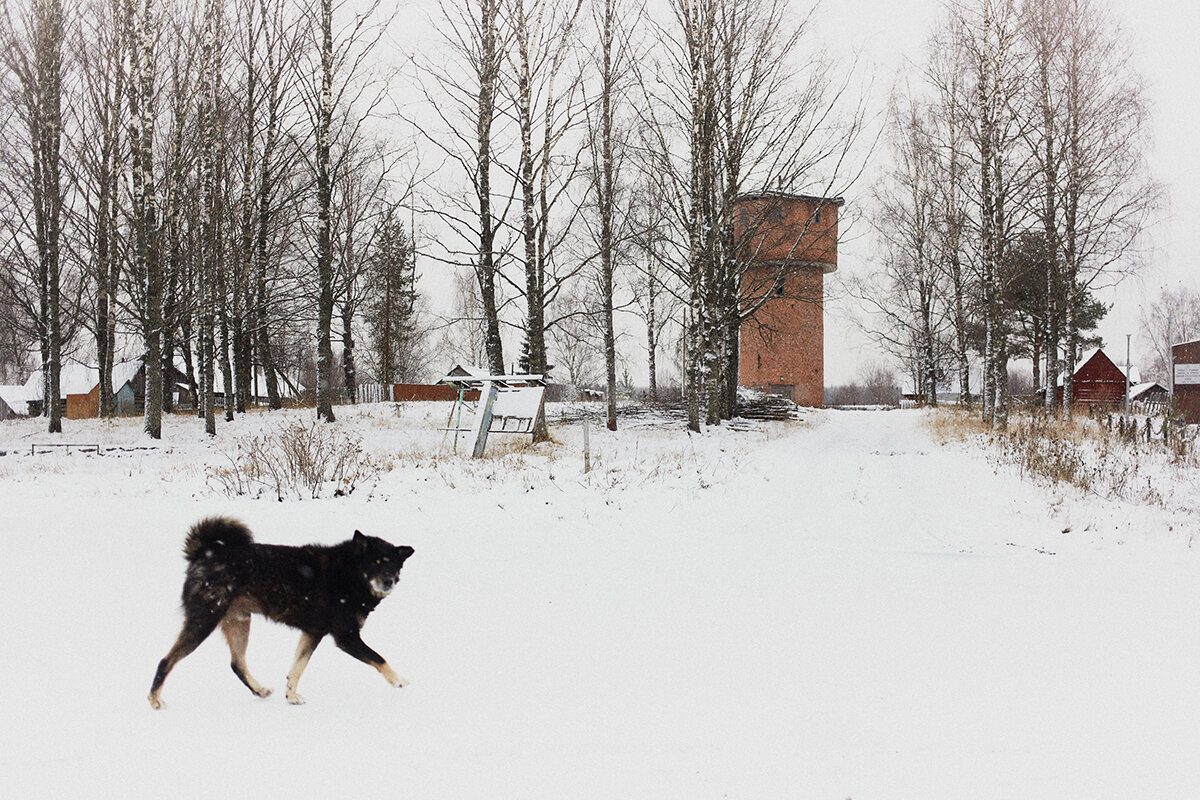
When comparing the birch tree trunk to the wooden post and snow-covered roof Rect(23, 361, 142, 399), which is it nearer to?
the wooden post

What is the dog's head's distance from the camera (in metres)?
3.33

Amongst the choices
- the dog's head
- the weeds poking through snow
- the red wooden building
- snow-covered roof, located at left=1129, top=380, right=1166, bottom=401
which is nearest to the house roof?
the weeds poking through snow

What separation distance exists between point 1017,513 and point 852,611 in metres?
4.21

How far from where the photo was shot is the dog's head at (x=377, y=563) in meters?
3.33

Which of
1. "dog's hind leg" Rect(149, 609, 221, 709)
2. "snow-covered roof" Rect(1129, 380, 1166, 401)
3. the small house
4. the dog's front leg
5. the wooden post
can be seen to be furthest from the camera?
the small house

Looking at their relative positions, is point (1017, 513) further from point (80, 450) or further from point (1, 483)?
point (80, 450)

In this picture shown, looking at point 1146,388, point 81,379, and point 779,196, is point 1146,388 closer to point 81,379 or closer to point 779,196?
point 779,196

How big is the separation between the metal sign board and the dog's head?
26579 millimetres

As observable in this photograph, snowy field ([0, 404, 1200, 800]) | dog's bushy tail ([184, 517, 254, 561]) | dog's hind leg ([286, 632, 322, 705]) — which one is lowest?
snowy field ([0, 404, 1200, 800])

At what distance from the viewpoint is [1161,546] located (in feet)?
23.2

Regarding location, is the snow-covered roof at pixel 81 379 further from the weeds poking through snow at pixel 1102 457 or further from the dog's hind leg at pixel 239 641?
the dog's hind leg at pixel 239 641

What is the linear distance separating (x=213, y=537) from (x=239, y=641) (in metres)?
0.58

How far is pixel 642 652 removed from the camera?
439 centimetres

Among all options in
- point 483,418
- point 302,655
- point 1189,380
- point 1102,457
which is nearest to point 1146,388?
point 1189,380
